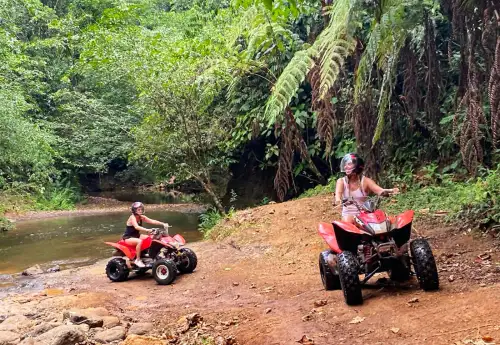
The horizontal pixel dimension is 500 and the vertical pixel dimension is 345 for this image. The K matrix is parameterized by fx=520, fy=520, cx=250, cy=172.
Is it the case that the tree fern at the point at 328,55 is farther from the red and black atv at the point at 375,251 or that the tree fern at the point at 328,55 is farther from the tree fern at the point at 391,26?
the red and black atv at the point at 375,251

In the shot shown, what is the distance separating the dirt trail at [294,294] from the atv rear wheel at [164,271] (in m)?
0.13

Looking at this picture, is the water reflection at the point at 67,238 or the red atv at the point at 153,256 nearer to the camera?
the red atv at the point at 153,256

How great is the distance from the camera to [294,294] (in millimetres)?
5945

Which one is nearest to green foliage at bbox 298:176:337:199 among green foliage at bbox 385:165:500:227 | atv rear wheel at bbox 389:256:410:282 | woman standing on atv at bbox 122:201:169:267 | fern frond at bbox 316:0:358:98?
green foliage at bbox 385:165:500:227

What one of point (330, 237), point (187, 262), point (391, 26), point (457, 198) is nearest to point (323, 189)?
point (457, 198)

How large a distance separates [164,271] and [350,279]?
12.7 feet

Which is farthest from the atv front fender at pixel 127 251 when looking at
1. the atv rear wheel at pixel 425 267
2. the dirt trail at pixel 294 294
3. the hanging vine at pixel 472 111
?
the hanging vine at pixel 472 111

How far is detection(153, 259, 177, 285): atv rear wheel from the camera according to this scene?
7762mm

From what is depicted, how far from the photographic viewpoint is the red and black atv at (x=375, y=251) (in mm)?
4668

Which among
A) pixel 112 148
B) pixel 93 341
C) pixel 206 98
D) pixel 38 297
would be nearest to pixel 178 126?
pixel 206 98

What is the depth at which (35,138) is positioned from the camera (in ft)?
63.5

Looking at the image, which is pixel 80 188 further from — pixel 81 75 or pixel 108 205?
pixel 81 75

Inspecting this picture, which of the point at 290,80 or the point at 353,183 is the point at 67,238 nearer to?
the point at 290,80

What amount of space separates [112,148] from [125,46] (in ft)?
24.0
